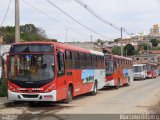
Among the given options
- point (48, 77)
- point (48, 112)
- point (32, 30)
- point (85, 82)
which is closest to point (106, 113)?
point (48, 112)

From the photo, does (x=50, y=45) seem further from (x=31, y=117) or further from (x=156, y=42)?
(x=156, y=42)

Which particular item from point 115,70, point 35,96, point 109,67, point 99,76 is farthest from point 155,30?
point 35,96

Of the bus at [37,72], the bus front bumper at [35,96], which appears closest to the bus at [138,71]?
the bus at [37,72]

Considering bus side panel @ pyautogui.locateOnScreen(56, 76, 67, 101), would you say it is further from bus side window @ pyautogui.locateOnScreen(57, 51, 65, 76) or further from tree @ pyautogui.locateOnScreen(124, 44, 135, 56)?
tree @ pyautogui.locateOnScreen(124, 44, 135, 56)

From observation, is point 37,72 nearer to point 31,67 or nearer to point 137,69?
point 31,67

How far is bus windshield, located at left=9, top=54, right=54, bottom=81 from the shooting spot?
17.5 m

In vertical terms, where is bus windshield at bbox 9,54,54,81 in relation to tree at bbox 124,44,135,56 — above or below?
below

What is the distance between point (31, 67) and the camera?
1759 cm

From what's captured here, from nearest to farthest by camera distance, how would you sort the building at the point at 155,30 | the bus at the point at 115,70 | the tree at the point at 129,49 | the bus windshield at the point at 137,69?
the bus at the point at 115,70, the bus windshield at the point at 137,69, the building at the point at 155,30, the tree at the point at 129,49

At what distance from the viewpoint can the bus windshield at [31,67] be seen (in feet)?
57.5

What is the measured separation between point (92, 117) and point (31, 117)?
215cm

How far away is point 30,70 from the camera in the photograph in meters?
17.6

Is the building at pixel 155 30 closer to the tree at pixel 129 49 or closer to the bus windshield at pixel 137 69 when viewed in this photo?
the tree at pixel 129 49

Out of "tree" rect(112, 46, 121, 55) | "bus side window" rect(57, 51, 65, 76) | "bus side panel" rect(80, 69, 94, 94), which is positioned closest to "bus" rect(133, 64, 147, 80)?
"bus side panel" rect(80, 69, 94, 94)
